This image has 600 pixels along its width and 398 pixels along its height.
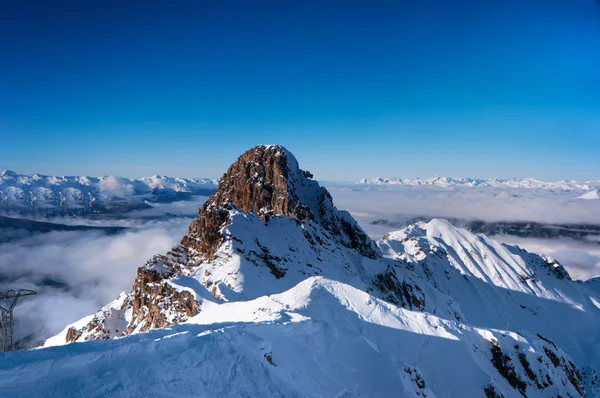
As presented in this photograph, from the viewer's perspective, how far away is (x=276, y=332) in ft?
74.3

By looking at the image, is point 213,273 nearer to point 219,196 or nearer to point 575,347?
point 219,196

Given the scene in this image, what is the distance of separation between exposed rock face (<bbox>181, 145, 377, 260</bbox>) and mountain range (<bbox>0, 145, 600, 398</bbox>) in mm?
447

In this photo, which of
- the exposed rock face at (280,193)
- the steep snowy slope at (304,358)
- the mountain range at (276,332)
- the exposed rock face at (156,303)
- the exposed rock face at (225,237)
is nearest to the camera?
the steep snowy slope at (304,358)

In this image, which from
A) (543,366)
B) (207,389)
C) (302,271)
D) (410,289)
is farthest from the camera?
(410,289)

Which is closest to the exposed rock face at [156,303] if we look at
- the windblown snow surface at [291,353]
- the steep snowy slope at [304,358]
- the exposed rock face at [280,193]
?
the windblown snow surface at [291,353]

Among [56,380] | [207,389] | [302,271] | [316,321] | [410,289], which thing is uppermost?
[56,380]

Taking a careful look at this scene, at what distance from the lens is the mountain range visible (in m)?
14.4

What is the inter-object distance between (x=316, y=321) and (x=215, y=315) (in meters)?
14.5

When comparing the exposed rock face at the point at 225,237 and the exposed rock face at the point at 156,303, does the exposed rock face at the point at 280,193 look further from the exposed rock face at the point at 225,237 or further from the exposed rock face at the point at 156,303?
the exposed rock face at the point at 156,303

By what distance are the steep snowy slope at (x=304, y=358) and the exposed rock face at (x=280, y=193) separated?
4922 centimetres

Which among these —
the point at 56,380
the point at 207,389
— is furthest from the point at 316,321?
the point at 56,380

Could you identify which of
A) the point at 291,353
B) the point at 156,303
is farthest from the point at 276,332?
the point at 156,303

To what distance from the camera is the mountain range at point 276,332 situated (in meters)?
14.4

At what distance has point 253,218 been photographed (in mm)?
68250
